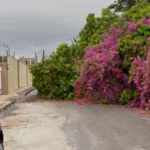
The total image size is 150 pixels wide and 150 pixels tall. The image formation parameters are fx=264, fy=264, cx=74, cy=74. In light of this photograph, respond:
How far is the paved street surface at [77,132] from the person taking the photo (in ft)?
22.2

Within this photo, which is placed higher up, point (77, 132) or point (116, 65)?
point (116, 65)

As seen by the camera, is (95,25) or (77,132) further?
(95,25)

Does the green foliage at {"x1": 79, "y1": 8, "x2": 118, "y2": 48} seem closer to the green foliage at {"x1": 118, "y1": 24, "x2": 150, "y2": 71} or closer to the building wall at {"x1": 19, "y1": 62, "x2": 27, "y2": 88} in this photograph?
the green foliage at {"x1": 118, "y1": 24, "x2": 150, "y2": 71}

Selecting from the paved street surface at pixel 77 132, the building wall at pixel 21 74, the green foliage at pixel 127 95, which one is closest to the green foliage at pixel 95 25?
the green foliage at pixel 127 95

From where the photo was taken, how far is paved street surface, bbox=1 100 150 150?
677cm

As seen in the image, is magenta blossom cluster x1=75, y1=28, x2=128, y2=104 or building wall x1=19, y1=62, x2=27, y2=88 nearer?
magenta blossom cluster x1=75, y1=28, x2=128, y2=104

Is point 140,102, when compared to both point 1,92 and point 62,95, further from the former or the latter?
point 1,92

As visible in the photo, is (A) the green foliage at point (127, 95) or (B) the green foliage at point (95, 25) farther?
(B) the green foliage at point (95, 25)

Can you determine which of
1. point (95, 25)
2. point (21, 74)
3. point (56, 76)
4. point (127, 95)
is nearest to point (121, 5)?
point (95, 25)

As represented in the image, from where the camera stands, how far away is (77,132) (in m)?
8.33

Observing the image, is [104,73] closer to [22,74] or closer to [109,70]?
[109,70]

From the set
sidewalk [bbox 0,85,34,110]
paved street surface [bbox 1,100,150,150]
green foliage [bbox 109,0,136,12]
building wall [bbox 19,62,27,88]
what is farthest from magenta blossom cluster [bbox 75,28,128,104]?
building wall [bbox 19,62,27,88]

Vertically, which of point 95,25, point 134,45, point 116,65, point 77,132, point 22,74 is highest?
point 95,25

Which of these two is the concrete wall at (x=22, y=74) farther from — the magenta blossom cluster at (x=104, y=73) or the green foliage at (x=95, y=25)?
the magenta blossom cluster at (x=104, y=73)
